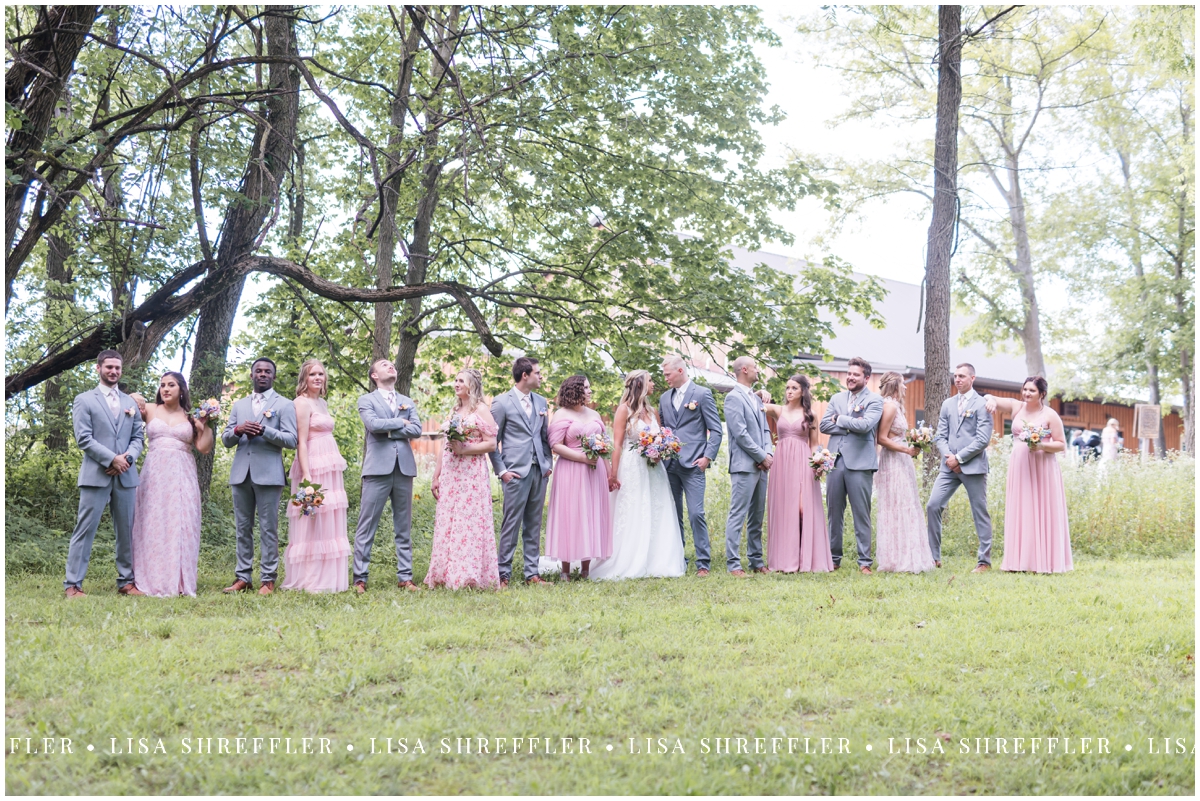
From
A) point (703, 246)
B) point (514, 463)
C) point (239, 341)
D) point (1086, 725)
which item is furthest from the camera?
point (239, 341)

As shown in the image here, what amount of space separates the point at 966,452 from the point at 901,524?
1024mm

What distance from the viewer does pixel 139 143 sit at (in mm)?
12125

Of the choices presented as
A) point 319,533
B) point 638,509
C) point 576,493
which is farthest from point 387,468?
point 638,509

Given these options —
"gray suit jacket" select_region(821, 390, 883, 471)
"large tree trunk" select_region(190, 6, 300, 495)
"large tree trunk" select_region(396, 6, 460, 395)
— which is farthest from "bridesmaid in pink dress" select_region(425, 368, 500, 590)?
"large tree trunk" select_region(396, 6, 460, 395)

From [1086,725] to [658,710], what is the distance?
6.86 feet

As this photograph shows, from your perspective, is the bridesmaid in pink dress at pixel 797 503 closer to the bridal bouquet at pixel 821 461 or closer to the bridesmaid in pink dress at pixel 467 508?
the bridal bouquet at pixel 821 461

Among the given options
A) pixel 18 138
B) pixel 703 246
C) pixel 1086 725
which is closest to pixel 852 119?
pixel 703 246

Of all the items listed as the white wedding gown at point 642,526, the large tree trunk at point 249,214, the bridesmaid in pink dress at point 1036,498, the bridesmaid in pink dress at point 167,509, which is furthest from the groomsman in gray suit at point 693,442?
the large tree trunk at point 249,214

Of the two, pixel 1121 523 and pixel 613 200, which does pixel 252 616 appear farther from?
pixel 1121 523

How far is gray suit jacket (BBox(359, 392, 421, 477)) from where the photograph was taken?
838cm

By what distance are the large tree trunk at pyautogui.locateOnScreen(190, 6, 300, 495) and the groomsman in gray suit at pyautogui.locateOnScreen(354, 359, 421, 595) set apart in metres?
3.98

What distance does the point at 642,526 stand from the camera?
30.9ft

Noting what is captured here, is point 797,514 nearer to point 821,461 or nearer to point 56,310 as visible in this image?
point 821,461

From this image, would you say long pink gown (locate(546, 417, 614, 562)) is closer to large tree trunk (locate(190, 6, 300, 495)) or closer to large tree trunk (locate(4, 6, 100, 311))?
large tree trunk (locate(190, 6, 300, 495))
